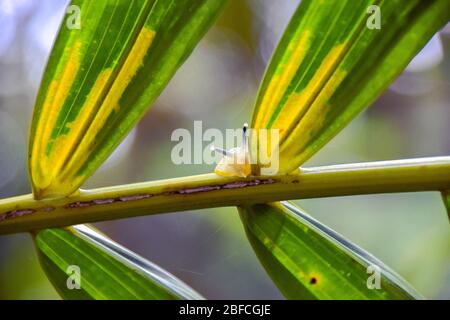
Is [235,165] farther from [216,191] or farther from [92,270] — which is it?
[92,270]

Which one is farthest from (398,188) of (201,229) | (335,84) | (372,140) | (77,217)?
(201,229)

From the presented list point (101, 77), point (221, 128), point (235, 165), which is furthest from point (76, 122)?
point (221, 128)

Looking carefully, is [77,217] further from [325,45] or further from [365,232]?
[365,232]

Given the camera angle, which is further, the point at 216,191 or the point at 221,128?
the point at 221,128

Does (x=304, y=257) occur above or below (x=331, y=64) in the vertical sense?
below

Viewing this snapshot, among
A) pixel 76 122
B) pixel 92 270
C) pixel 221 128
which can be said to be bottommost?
pixel 92 270

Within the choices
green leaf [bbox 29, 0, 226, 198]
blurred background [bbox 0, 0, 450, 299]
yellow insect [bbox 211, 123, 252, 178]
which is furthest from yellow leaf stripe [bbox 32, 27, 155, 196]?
blurred background [bbox 0, 0, 450, 299]

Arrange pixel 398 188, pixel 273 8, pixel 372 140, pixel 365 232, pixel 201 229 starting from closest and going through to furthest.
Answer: pixel 398 188
pixel 365 232
pixel 372 140
pixel 201 229
pixel 273 8
